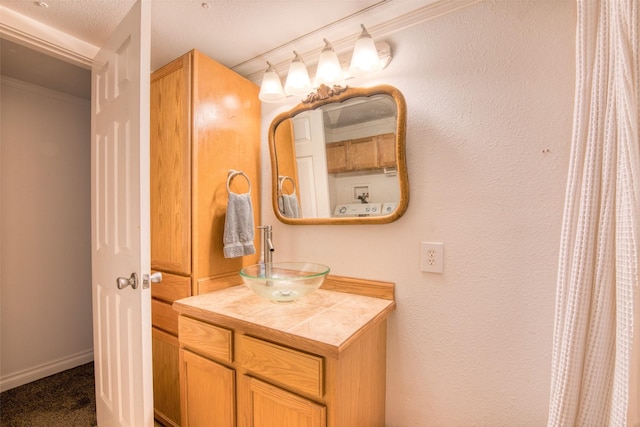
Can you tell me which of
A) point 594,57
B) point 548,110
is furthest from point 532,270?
point 594,57

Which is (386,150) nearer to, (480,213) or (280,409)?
(480,213)

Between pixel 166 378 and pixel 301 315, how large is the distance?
0.97 metres

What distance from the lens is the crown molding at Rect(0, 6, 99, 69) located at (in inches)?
48.1

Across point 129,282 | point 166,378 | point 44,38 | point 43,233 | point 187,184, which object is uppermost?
point 44,38

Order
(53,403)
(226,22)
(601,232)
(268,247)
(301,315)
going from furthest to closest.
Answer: (53,403), (268,247), (226,22), (301,315), (601,232)

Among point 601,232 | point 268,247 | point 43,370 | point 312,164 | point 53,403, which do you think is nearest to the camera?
point 601,232

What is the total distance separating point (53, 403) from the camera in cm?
178

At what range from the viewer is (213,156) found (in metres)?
1.48

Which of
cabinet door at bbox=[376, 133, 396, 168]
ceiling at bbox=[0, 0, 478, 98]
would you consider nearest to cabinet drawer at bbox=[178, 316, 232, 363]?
cabinet door at bbox=[376, 133, 396, 168]

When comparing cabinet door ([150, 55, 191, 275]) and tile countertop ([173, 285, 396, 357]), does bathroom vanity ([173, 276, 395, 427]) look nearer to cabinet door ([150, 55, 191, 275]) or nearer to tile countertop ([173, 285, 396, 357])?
tile countertop ([173, 285, 396, 357])

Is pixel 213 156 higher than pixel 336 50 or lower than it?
lower

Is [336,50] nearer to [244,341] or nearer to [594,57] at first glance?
[594,57]

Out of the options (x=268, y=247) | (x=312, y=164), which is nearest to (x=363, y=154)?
(x=312, y=164)

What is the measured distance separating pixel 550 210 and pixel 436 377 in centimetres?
79
